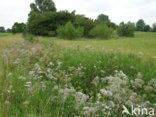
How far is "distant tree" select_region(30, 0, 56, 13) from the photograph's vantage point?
171 feet

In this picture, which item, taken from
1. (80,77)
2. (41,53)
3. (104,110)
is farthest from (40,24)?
(104,110)

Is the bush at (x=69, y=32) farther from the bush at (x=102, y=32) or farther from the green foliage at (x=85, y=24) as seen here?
the green foliage at (x=85, y=24)

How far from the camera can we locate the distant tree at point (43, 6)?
52.2m

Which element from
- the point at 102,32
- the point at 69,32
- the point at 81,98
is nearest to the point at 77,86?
the point at 81,98

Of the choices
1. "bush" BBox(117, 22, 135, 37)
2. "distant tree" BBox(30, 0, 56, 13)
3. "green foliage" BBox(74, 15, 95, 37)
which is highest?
"distant tree" BBox(30, 0, 56, 13)

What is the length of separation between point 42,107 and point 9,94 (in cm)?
77

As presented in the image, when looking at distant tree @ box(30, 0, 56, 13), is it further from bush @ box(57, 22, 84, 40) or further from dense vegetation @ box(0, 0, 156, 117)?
dense vegetation @ box(0, 0, 156, 117)

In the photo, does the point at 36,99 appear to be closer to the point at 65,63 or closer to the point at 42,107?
the point at 42,107

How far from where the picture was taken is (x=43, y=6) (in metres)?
52.7

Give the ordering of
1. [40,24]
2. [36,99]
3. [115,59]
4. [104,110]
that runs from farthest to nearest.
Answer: [40,24] < [115,59] < [36,99] < [104,110]

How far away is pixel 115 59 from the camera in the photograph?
5914 millimetres

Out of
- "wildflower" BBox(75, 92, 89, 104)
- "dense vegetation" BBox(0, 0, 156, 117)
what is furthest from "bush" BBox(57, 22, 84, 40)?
"wildflower" BBox(75, 92, 89, 104)

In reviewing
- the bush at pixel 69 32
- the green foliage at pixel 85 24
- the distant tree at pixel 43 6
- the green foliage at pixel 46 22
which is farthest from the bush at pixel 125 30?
the bush at pixel 69 32

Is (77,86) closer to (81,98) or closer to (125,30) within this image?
(81,98)
